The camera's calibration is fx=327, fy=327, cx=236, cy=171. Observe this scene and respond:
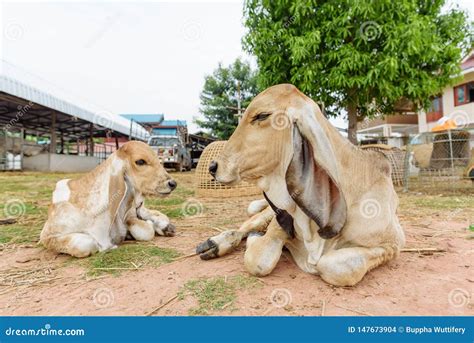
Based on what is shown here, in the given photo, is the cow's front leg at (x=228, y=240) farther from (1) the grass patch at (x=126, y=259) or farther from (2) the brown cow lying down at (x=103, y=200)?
(2) the brown cow lying down at (x=103, y=200)

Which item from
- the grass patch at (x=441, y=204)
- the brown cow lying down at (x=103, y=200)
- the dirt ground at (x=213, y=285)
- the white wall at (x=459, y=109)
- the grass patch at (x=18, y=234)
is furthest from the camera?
the white wall at (x=459, y=109)

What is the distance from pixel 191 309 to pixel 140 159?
1.52 metres

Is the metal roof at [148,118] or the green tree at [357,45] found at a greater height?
the metal roof at [148,118]

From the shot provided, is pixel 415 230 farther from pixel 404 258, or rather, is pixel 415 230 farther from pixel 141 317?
pixel 141 317

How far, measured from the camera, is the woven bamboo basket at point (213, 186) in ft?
22.9

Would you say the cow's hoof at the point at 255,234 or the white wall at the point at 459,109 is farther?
the white wall at the point at 459,109

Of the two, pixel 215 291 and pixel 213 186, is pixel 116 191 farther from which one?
pixel 213 186

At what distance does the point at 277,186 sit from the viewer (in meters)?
1.99

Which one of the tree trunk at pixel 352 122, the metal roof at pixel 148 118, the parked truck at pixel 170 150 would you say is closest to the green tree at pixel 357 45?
the tree trunk at pixel 352 122

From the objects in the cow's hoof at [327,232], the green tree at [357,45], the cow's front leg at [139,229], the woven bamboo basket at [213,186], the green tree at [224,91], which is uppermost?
the green tree at [224,91]

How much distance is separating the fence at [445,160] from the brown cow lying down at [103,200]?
5.92 m

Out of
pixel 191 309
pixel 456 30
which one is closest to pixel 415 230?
pixel 191 309

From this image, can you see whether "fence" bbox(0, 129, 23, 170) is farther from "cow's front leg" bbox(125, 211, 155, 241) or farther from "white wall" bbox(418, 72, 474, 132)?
"white wall" bbox(418, 72, 474, 132)

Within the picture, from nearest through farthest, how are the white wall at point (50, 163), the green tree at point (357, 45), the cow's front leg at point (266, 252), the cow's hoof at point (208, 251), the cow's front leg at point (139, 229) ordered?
the cow's front leg at point (266, 252), the cow's hoof at point (208, 251), the cow's front leg at point (139, 229), the green tree at point (357, 45), the white wall at point (50, 163)
